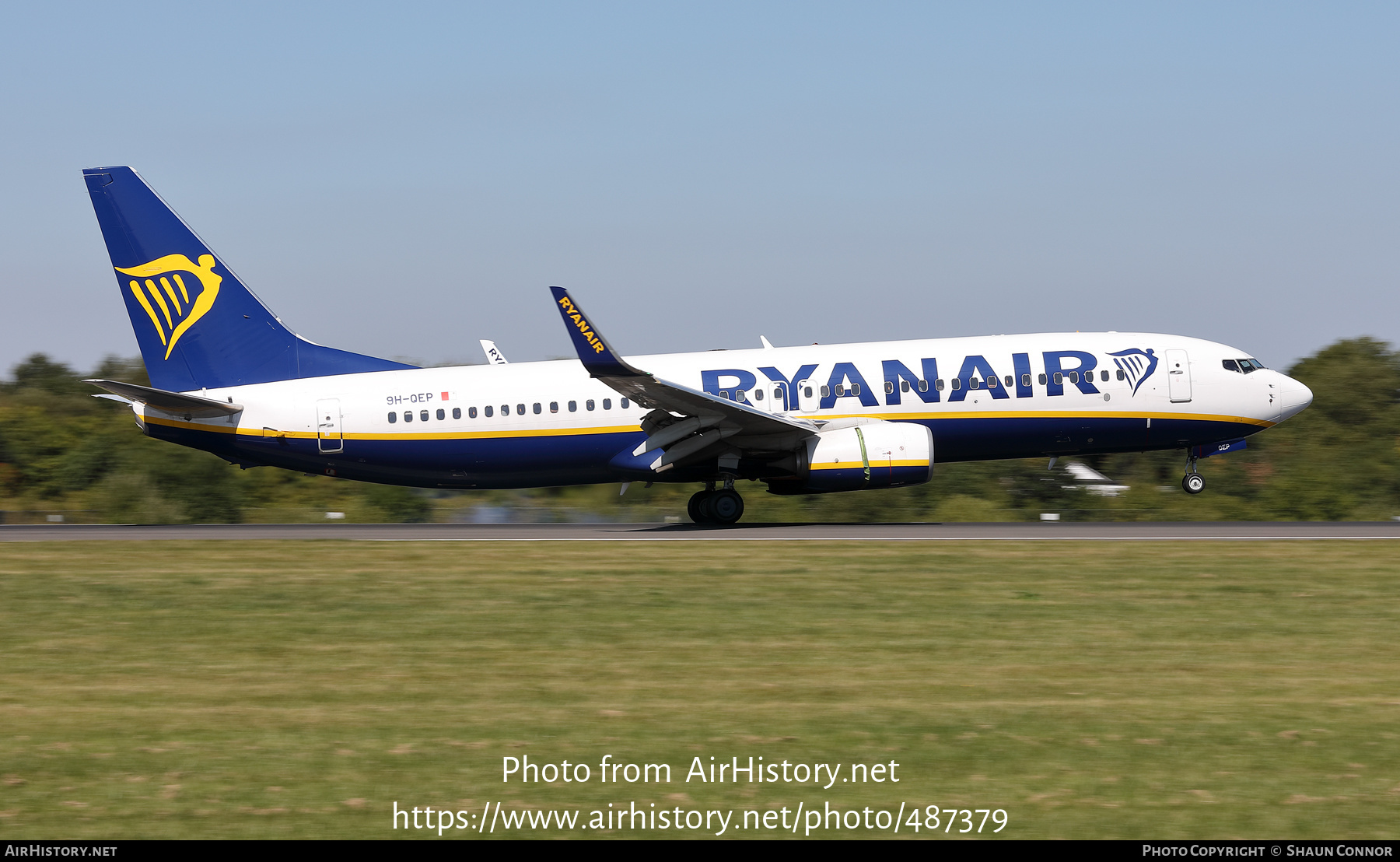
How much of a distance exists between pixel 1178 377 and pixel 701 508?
1048cm

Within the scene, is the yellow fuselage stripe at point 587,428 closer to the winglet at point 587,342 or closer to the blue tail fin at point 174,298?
the blue tail fin at point 174,298

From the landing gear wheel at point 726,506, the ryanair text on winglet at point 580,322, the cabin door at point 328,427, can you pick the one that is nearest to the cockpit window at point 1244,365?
the landing gear wheel at point 726,506

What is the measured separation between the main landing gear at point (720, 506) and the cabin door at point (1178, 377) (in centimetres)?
938

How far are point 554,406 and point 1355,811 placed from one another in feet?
65.9

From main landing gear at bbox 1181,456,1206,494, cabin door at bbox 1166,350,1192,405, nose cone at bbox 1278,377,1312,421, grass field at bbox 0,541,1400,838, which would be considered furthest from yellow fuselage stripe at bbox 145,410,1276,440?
grass field at bbox 0,541,1400,838

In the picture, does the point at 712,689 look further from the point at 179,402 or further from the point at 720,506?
the point at 179,402

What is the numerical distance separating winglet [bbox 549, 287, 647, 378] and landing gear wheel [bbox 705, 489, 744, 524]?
4399 mm

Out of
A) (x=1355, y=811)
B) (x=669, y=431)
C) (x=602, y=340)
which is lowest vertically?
(x=1355, y=811)

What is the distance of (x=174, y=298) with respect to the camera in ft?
88.1

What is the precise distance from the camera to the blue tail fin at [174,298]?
1049 inches

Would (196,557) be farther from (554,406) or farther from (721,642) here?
(721,642)

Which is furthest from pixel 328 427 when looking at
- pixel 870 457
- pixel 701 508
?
pixel 870 457

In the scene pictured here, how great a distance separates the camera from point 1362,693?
35.8 ft
